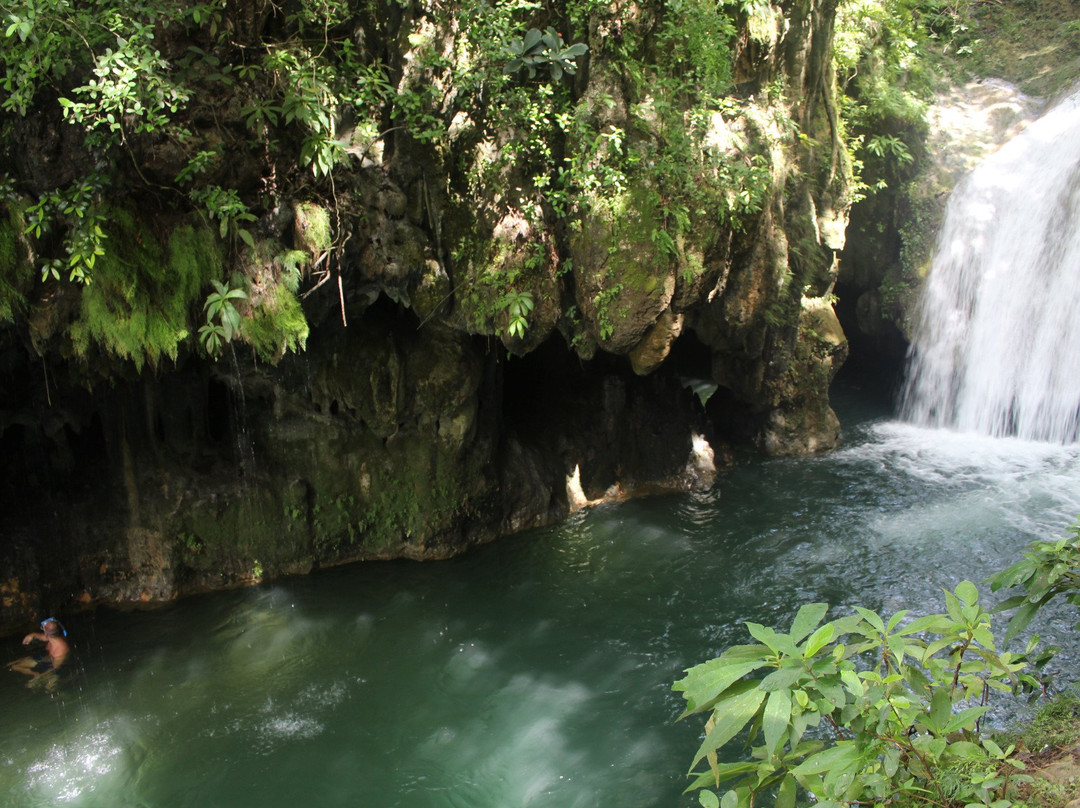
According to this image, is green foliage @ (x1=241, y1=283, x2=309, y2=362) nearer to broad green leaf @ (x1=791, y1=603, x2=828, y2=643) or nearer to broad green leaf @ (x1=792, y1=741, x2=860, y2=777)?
broad green leaf @ (x1=791, y1=603, x2=828, y2=643)

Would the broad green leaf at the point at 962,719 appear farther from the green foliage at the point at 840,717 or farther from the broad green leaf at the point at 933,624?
the broad green leaf at the point at 933,624

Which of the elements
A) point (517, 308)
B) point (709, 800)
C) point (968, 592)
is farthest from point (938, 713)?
point (517, 308)

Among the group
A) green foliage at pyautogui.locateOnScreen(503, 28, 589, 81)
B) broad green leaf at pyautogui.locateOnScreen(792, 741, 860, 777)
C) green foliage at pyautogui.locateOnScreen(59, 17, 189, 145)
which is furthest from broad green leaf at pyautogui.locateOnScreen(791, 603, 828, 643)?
green foliage at pyautogui.locateOnScreen(503, 28, 589, 81)

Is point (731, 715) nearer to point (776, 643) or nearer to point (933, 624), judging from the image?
point (776, 643)

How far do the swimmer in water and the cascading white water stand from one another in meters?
12.4

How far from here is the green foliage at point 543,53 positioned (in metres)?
7.16

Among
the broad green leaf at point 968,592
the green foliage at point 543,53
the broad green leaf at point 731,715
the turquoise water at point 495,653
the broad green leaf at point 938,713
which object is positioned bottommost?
the turquoise water at point 495,653

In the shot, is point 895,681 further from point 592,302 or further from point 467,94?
point 467,94


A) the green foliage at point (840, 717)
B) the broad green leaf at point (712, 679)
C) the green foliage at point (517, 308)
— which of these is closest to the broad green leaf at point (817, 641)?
the green foliage at point (840, 717)

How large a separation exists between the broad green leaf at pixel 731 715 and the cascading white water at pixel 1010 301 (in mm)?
11223

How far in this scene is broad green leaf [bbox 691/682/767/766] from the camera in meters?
2.24

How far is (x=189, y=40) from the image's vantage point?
6.29 metres

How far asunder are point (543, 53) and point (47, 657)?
7.09 meters

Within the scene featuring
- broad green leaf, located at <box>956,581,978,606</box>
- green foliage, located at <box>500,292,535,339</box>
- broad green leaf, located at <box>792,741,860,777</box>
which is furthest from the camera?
green foliage, located at <box>500,292,535,339</box>
